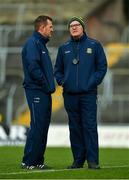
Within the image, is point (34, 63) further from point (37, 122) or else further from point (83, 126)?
point (83, 126)

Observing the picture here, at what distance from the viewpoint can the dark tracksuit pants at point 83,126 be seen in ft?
39.1

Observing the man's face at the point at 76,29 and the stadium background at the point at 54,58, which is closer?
the man's face at the point at 76,29

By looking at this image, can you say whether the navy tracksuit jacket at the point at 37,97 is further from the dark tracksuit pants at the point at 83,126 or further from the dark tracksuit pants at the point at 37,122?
the dark tracksuit pants at the point at 83,126

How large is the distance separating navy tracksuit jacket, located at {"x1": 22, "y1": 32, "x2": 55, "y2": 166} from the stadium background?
10.5 m

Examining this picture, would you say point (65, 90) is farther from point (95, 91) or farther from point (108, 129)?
point (108, 129)

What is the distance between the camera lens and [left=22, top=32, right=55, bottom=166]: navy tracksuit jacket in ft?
39.7

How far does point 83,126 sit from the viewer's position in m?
12.0

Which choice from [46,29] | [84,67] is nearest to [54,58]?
[46,29]

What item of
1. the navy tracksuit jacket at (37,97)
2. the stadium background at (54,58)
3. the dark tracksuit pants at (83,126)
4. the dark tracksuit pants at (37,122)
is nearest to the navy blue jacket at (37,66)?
the navy tracksuit jacket at (37,97)

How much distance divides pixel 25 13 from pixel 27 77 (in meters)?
21.1

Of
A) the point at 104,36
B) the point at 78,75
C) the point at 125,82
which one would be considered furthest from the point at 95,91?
the point at 104,36

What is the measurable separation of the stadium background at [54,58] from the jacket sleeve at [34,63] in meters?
10.8

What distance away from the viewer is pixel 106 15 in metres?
34.6

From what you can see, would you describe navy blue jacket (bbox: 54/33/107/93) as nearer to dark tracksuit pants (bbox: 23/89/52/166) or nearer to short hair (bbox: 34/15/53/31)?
dark tracksuit pants (bbox: 23/89/52/166)
